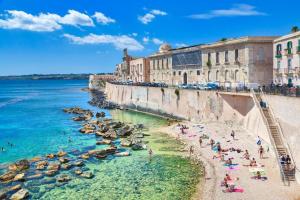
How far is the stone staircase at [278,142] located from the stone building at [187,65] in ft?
74.5

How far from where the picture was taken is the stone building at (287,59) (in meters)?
31.3

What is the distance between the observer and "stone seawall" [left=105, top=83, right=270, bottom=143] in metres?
33.0

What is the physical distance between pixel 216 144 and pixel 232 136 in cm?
242

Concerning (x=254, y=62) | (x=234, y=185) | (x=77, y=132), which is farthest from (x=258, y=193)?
(x=77, y=132)

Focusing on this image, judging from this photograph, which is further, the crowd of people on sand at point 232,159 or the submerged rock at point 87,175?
the submerged rock at point 87,175

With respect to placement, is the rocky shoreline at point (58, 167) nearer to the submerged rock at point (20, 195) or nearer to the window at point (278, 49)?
the submerged rock at point (20, 195)

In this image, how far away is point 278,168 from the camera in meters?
23.5

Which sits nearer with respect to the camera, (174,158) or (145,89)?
(174,158)

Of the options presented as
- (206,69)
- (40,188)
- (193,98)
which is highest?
(206,69)

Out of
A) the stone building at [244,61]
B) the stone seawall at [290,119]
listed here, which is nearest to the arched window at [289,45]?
→ the stone building at [244,61]

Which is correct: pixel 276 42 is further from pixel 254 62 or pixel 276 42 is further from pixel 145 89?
pixel 145 89

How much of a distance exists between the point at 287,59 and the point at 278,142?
37.4 ft

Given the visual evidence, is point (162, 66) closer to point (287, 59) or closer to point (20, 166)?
point (287, 59)

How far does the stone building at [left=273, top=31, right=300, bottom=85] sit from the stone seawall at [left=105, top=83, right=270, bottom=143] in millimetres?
4158
